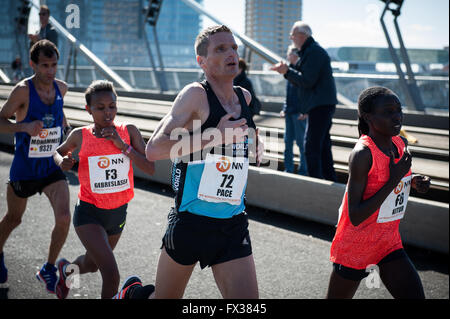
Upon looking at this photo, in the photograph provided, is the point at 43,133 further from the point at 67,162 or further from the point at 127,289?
the point at 127,289

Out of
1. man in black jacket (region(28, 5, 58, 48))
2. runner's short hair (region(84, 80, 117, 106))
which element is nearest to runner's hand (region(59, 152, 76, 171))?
runner's short hair (region(84, 80, 117, 106))

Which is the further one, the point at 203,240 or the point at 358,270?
the point at 358,270

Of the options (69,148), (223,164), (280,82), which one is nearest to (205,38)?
(223,164)

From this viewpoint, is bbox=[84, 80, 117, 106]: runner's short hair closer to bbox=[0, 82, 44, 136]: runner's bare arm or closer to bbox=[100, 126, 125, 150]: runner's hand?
bbox=[100, 126, 125, 150]: runner's hand

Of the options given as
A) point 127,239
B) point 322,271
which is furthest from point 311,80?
point 127,239

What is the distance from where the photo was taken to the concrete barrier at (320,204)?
17.9 feet

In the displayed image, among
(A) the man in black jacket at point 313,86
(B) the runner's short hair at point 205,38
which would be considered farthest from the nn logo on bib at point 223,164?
(A) the man in black jacket at point 313,86

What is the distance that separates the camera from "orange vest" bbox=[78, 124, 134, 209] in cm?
372

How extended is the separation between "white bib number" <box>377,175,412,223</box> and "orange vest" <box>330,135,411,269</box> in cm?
1

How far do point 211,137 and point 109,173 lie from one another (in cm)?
140

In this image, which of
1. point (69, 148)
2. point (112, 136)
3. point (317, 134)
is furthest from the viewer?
point (317, 134)

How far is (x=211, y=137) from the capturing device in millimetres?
2578
